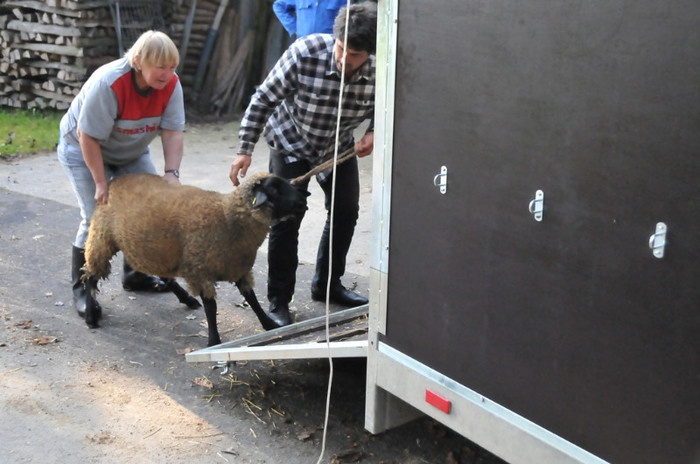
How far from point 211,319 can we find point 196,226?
60 cm

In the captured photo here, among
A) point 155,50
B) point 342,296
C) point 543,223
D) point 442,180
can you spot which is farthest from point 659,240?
point 342,296

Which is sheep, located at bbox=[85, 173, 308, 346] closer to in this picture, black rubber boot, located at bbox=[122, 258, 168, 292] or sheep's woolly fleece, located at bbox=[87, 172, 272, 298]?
sheep's woolly fleece, located at bbox=[87, 172, 272, 298]

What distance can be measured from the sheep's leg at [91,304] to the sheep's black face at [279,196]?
1.46 meters

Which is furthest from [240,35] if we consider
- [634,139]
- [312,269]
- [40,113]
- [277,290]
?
[634,139]

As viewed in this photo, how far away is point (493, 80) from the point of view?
2.54 metres

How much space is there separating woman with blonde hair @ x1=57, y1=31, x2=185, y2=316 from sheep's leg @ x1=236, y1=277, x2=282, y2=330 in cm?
85

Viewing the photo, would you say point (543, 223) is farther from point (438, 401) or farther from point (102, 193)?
point (102, 193)

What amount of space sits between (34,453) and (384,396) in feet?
5.65

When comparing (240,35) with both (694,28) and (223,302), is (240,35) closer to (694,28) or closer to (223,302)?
(223,302)

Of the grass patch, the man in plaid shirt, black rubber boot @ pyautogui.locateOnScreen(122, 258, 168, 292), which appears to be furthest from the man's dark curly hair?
the grass patch

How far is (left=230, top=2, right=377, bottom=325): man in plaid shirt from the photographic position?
420cm

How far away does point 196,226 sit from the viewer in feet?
14.5

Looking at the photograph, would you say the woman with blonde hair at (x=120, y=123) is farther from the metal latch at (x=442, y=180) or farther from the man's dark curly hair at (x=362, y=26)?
the metal latch at (x=442, y=180)

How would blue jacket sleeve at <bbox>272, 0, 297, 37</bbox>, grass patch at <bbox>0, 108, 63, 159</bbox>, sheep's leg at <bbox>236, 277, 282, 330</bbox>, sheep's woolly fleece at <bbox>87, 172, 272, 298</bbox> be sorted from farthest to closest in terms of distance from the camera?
grass patch at <bbox>0, 108, 63, 159</bbox>
blue jacket sleeve at <bbox>272, 0, 297, 37</bbox>
sheep's leg at <bbox>236, 277, 282, 330</bbox>
sheep's woolly fleece at <bbox>87, 172, 272, 298</bbox>
